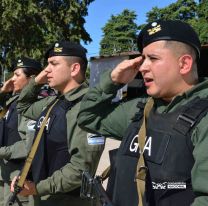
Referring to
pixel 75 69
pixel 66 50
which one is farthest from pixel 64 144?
pixel 66 50

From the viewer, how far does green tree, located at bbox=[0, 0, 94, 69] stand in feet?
80.8

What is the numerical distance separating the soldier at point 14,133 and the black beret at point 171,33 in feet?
7.27

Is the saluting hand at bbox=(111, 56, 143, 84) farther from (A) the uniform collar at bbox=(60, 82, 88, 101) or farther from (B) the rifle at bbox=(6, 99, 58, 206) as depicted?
(B) the rifle at bbox=(6, 99, 58, 206)

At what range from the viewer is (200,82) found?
2.17 meters

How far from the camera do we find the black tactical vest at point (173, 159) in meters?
1.86

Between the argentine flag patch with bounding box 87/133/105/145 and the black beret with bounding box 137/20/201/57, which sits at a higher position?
the black beret with bounding box 137/20/201/57

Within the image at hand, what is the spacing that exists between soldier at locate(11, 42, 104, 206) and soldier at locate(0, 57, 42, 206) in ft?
3.01

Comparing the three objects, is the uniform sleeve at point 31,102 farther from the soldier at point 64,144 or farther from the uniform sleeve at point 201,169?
the uniform sleeve at point 201,169

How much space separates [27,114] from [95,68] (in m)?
11.3

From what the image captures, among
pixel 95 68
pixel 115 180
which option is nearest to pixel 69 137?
pixel 115 180

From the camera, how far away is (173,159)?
1878 mm

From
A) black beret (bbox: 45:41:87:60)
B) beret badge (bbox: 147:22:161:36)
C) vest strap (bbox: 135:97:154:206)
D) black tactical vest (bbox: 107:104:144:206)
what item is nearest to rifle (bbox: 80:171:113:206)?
black tactical vest (bbox: 107:104:144:206)

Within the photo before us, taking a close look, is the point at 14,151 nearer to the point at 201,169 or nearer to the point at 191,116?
the point at 191,116

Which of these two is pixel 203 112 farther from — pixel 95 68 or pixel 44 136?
pixel 95 68
